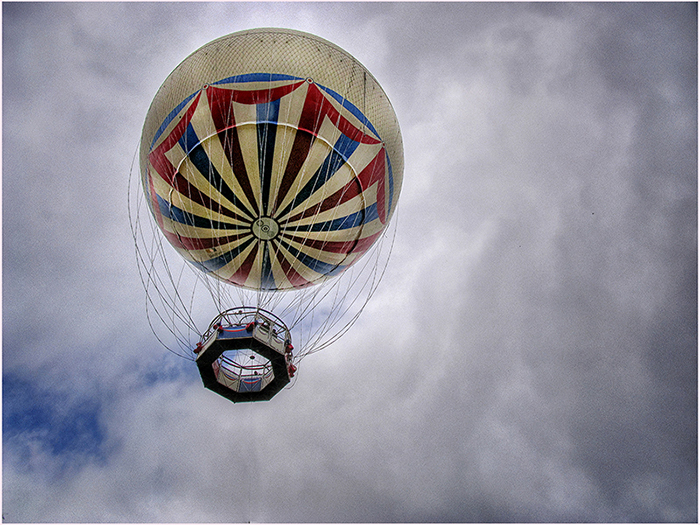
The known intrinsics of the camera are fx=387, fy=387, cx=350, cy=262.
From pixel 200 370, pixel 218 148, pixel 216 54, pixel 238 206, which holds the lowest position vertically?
pixel 200 370

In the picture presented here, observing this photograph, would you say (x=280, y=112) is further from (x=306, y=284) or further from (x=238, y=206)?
(x=306, y=284)

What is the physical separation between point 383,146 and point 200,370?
31.2 ft

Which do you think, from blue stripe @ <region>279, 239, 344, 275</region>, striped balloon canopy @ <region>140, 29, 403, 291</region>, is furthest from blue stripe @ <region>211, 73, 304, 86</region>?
blue stripe @ <region>279, 239, 344, 275</region>

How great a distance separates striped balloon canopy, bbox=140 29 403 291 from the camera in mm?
11031

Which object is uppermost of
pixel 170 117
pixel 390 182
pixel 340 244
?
pixel 390 182

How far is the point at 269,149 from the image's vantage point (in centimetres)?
1118

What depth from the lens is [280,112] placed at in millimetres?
10945

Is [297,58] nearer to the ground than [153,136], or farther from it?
farther from it

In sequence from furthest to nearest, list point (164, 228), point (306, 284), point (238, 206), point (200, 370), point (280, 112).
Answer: point (306, 284) < point (164, 228) < point (200, 370) < point (238, 206) < point (280, 112)

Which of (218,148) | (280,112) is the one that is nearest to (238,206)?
(218,148)

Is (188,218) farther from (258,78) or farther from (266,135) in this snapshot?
(258,78)

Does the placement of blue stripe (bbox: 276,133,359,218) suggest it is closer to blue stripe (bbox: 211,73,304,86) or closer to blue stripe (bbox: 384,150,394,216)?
blue stripe (bbox: 384,150,394,216)

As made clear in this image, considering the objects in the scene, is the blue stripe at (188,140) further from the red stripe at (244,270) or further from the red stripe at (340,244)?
the red stripe at (340,244)

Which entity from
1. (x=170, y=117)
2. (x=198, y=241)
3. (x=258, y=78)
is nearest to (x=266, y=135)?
(x=258, y=78)
